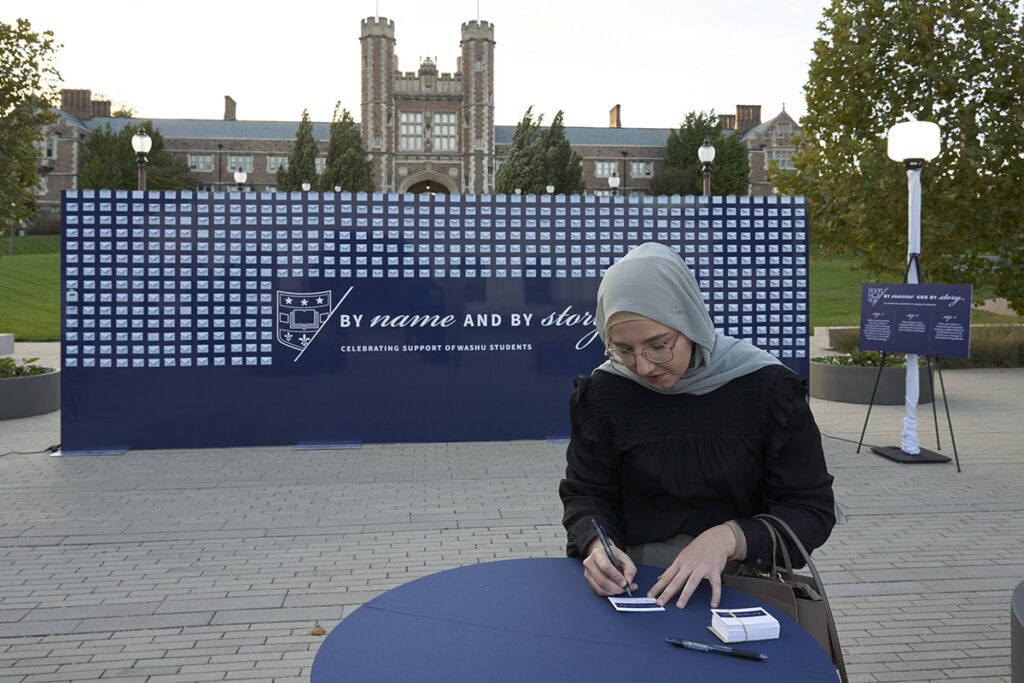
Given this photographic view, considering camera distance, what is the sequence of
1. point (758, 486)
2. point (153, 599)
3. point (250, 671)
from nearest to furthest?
point (758, 486), point (250, 671), point (153, 599)

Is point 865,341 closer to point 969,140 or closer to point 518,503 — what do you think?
point 518,503

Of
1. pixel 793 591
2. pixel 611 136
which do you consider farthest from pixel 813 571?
pixel 611 136

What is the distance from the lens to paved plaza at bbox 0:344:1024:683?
13.0 ft

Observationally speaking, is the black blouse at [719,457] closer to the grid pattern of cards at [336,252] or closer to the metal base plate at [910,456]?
the metal base plate at [910,456]

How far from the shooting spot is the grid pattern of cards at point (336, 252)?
857 cm

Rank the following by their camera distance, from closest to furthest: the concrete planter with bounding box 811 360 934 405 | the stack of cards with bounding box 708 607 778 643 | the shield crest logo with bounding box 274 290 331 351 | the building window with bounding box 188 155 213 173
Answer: the stack of cards with bounding box 708 607 778 643 < the shield crest logo with bounding box 274 290 331 351 < the concrete planter with bounding box 811 360 934 405 < the building window with bounding box 188 155 213 173

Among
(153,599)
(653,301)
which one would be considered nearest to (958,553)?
(653,301)

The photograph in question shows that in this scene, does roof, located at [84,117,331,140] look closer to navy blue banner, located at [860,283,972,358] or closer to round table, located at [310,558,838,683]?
navy blue banner, located at [860,283,972,358]

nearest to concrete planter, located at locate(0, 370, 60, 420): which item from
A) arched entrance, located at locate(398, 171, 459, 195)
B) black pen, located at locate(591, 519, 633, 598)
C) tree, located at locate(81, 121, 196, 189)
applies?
black pen, located at locate(591, 519, 633, 598)

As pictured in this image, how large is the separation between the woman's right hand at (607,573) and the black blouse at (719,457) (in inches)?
4.5

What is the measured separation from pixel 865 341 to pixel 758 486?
6.91 metres

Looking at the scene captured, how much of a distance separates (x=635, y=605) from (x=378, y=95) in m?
71.3

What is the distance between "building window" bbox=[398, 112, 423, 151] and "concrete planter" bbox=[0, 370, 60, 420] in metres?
60.8

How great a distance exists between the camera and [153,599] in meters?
4.60
